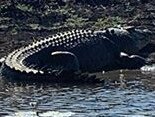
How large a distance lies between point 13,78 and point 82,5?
644 cm

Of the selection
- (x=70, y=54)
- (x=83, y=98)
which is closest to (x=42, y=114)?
(x=83, y=98)

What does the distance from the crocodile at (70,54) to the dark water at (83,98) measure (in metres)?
0.22

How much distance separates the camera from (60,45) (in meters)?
11.1

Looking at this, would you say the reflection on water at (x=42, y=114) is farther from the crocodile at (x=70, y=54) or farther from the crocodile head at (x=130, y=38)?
the crocodile head at (x=130, y=38)

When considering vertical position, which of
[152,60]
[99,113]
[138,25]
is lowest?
[99,113]

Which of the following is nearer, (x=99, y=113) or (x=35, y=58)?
(x=99, y=113)

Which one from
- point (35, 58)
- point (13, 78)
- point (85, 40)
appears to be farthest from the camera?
point (85, 40)

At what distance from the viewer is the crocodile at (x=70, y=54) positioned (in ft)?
32.4

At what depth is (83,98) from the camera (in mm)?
8539

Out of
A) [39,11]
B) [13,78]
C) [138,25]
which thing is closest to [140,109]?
[13,78]

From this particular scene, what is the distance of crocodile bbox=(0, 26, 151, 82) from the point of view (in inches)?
389

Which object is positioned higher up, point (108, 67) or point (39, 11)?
point (39, 11)

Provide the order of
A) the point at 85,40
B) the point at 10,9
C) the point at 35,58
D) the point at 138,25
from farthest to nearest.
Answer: the point at 10,9, the point at 138,25, the point at 85,40, the point at 35,58

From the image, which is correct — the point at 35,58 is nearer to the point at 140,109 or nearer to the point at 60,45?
the point at 60,45
